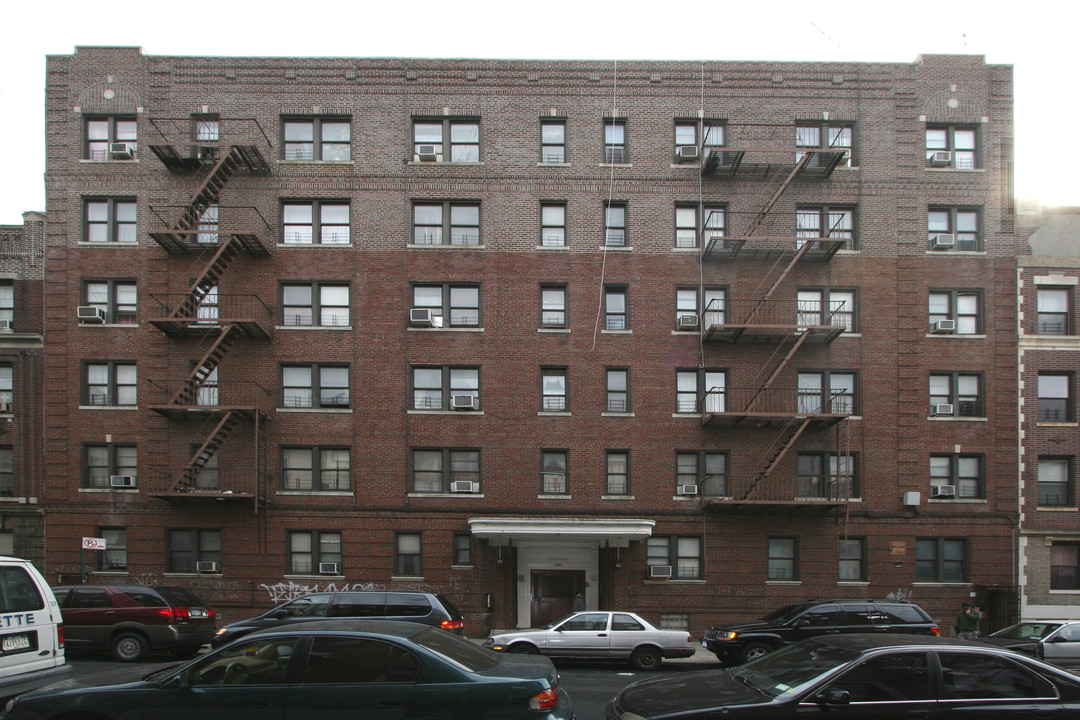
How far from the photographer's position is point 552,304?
24.9 meters

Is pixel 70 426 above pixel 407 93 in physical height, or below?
below

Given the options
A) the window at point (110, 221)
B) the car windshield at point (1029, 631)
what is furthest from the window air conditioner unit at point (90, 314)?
the car windshield at point (1029, 631)

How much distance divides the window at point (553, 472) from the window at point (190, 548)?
32.8ft

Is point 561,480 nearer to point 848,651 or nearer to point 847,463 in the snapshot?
→ point 847,463

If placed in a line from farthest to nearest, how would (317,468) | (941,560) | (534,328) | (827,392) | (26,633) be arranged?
(534,328), (827,392), (317,468), (941,560), (26,633)

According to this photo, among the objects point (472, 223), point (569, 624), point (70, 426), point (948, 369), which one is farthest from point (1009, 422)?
point (70, 426)

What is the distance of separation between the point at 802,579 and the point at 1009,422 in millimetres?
8161

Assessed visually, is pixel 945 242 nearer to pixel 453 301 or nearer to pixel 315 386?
pixel 453 301

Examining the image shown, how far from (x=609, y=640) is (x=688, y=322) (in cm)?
1047

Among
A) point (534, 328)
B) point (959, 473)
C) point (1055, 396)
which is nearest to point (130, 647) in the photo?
point (534, 328)

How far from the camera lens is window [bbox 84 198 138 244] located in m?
24.8

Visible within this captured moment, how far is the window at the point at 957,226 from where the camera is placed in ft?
82.2

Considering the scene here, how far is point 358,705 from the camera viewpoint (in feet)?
24.8

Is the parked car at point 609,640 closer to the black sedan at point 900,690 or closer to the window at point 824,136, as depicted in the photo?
the black sedan at point 900,690
